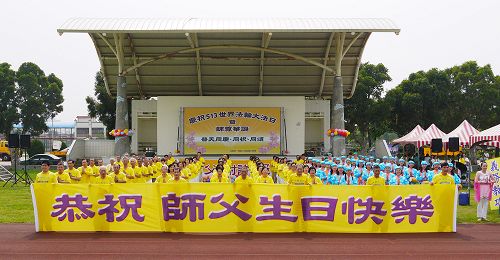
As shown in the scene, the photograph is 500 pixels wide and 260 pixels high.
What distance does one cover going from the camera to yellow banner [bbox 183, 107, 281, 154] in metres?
29.6

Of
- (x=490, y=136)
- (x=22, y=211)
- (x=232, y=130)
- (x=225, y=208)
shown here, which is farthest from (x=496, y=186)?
(x=232, y=130)

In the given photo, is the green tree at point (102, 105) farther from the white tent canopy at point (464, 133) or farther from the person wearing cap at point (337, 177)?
the person wearing cap at point (337, 177)

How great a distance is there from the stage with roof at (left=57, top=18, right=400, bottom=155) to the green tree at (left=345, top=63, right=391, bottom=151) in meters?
12.9

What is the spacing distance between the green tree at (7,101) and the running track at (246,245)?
3870 centimetres

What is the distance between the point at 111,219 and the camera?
11.3 m

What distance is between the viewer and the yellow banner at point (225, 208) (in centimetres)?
1128

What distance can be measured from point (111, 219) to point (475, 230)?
8.04m

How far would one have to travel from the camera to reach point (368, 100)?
48125 mm

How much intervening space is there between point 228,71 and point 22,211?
1856cm

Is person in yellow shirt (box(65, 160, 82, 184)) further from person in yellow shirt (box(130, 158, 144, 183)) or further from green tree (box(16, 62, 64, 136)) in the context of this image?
green tree (box(16, 62, 64, 136))

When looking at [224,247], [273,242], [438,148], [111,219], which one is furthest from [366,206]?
[438,148]

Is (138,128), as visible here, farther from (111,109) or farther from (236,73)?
(111,109)

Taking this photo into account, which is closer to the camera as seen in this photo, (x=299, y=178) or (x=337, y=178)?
(x=299, y=178)

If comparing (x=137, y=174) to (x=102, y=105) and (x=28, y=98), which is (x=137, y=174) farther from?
(x=28, y=98)
